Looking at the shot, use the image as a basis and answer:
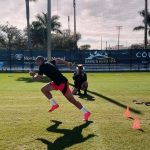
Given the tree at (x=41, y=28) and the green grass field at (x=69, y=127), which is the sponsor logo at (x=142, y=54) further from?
the tree at (x=41, y=28)

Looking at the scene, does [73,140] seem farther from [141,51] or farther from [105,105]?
[141,51]

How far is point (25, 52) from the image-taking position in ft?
130

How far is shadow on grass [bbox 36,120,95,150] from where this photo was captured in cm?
789

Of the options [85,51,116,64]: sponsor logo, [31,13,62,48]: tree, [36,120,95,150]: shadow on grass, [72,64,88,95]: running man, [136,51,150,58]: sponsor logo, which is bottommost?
[36,120,95,150]: shadow on grass

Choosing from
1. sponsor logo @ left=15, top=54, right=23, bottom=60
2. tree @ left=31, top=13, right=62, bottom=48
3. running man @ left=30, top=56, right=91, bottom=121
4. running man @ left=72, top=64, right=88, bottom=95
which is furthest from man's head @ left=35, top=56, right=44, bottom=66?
tree @ left=31, top=13, right=62, bottom=48

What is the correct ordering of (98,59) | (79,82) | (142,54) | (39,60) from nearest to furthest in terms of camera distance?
(39,60) → (79,82) → (98,59) → (142,54)

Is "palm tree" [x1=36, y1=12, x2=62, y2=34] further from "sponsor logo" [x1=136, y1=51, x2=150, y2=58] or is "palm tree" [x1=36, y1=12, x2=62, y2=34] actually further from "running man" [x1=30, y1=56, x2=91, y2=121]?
"running man" [x1=30, y1=56, x2=91, y2=121]

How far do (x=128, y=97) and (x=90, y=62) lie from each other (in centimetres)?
2336

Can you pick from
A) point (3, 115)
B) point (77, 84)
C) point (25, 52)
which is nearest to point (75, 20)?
point (25, 52)

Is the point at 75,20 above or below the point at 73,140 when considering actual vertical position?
above

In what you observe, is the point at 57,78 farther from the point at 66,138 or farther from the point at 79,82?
the point at 79,82

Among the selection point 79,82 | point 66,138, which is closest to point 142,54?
point 79,82

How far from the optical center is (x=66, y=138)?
27.8 feet

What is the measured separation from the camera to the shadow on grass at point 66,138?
789 centimetres
